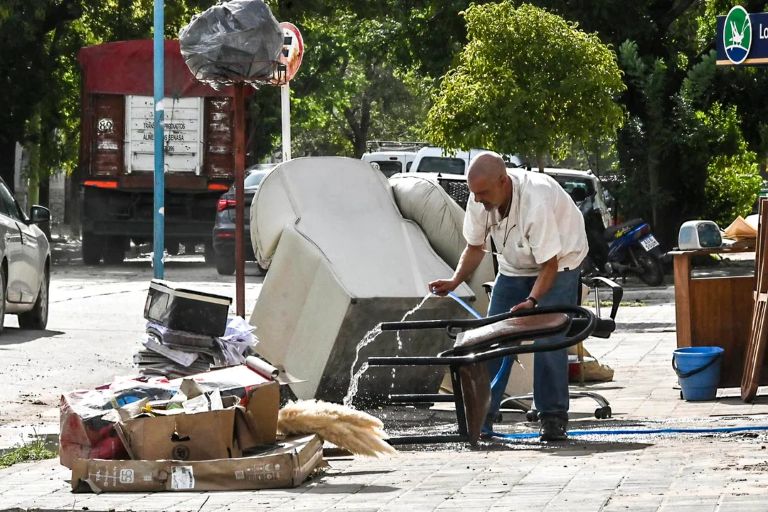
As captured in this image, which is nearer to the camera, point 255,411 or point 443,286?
point 255,411

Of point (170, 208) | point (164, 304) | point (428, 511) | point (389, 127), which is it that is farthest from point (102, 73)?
point (389, 127)

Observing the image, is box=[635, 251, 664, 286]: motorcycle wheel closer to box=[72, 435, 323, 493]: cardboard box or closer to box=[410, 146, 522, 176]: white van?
box=[410, 146, 522, 176]: white van

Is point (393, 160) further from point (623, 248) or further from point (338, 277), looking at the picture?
point (338, 277)

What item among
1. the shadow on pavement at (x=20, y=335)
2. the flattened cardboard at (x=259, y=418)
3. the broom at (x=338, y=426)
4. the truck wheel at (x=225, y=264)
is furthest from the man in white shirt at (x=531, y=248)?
the truck wheel at (x=225, y=264)

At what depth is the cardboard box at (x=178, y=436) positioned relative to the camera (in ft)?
21.8

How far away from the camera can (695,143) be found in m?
26.7

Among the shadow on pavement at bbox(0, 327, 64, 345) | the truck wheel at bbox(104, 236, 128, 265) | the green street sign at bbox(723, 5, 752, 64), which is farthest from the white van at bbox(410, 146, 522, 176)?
the green street sign at bbox(723, 5, 752, 64)

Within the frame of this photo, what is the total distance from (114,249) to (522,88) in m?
10.9

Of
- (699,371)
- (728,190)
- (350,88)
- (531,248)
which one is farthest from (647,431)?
(350,88)

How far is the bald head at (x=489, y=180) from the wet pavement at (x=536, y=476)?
124 cm

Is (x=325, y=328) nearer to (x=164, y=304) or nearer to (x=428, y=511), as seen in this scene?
(x=164, y=304)

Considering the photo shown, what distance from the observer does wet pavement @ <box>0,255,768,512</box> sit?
18.7 ft

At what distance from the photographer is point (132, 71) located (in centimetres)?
2684

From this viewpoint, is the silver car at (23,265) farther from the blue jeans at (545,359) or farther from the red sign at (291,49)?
the blue jeans at (545,359)
